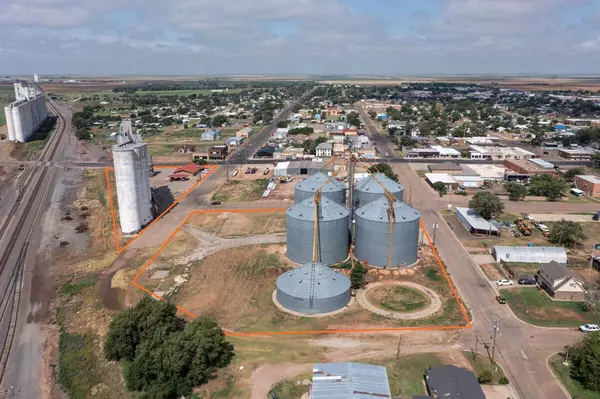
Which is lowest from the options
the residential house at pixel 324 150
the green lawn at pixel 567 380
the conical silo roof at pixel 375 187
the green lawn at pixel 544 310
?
the green lawn at pixel 567 380

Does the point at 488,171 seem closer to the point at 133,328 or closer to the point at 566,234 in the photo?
the point at 566,234

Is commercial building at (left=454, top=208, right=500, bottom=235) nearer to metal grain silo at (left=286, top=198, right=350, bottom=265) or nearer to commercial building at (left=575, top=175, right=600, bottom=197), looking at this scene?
metal grain silo at (left=286, top=198, right=350, bottom=265)

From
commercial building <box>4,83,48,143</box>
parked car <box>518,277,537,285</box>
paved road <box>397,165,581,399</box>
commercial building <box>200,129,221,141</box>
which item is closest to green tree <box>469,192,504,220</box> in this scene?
paved road <box>397,165,581,399</box>

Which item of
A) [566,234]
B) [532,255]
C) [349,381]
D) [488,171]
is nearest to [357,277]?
[349,381]

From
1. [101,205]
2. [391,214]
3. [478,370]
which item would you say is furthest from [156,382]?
[101,205]

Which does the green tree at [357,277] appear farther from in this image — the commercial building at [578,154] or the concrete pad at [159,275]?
the commercial building at [578,154]

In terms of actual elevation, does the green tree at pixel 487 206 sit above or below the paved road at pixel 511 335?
above

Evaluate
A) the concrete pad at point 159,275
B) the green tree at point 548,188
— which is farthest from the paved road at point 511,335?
the green tree at point 548,188

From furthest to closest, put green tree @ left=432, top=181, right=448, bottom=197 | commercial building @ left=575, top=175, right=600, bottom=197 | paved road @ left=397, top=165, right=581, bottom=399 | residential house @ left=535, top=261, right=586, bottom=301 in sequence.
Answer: green tree @ left=432, top=181, right=448, bottom=197
commercial building @ left=575, top=175, right=600, bottom=197
residential house @ left=535, top=261, right=586, bottom=301
paved road @ left=397, top=165, right=581, bottom=399
